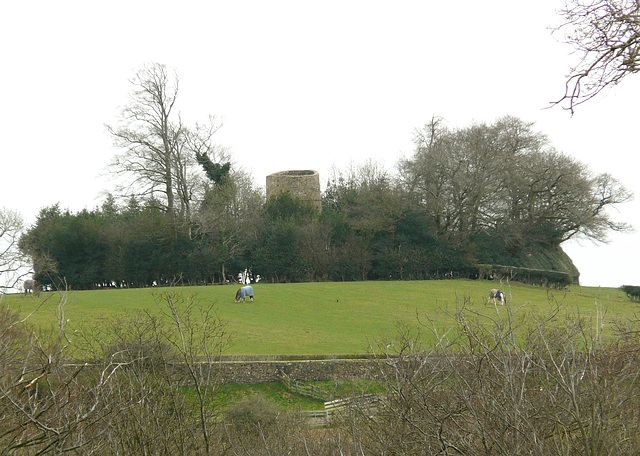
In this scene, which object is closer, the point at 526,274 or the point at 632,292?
the point at 632,292

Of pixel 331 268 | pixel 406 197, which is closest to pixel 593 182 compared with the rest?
pixel 406 197

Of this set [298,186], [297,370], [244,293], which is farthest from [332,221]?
[297,370]

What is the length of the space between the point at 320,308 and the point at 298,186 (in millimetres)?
19141

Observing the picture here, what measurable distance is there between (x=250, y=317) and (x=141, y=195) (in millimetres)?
16546

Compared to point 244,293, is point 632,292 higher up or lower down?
lower down

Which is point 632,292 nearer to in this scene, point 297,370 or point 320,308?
point 320,308

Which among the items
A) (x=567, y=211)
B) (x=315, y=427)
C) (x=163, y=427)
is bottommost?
(x=315, y=427)

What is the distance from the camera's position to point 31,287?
1198 inches

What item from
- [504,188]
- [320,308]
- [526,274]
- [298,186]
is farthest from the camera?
[298,186]

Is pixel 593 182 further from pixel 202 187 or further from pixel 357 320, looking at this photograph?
pixel 202 187

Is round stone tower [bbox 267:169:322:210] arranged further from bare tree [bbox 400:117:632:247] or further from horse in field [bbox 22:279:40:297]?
horse in field [bbox 22:279:40:297]

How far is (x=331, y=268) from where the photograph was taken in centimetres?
3684

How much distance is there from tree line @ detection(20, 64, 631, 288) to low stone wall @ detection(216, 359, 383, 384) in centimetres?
1743

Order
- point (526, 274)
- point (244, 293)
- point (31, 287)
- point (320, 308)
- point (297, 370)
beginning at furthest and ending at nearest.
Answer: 1. point (526, 274)
2. point (31, 287)
3. point (244, 293)
4. point (320, 308)
5. point (297, 370)
